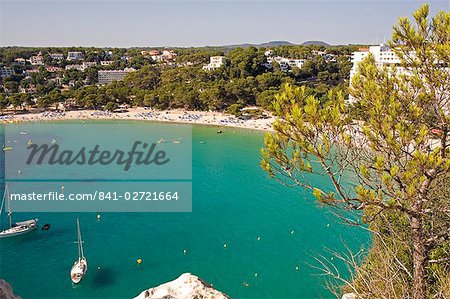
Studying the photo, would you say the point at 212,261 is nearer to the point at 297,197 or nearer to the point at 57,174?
the point at 297,197

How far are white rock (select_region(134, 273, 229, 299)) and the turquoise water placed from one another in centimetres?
825

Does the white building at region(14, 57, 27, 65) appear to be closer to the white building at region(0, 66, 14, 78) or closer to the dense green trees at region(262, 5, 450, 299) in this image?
the white building at region(0, 66, 14, 78)

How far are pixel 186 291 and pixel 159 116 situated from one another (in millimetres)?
46399

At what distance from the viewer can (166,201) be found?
24141 millimetres

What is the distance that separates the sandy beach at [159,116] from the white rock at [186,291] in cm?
3985

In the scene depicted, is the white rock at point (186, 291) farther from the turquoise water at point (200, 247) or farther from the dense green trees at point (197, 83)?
the dense green trees at point (197, 83)

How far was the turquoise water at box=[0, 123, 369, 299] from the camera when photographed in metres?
14.8

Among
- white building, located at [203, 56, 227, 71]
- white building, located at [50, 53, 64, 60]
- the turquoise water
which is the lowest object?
the turquoise water

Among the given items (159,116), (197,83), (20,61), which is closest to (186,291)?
(159,116)

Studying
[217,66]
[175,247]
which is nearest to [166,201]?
[175,247]

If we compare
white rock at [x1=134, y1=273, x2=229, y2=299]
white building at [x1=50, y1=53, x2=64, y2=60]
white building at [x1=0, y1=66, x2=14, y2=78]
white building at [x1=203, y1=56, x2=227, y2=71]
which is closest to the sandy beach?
white building at [x1=203, y1=56, x2=227, y2=71]

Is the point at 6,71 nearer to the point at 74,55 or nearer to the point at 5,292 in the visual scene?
the point at 74,55

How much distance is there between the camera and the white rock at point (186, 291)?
4457mm

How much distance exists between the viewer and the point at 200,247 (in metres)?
17.7
